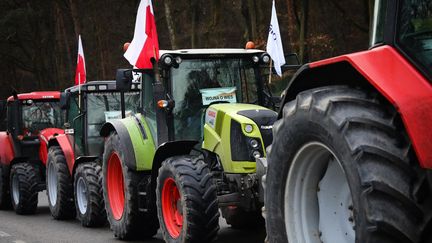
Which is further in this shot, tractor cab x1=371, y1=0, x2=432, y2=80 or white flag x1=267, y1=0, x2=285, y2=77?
white flag x1=267, y1=0, x2=285, y2=77

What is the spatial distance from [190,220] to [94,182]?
3857 millimetres

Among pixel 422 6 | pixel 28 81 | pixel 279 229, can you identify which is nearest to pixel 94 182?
pixel 279 229

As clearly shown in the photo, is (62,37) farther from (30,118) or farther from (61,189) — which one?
(61,189)

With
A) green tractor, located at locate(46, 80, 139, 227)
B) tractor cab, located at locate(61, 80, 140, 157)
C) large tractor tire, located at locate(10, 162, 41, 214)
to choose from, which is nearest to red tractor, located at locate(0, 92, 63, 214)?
large tractor tire, located at locate(10, 162, 41, 214)

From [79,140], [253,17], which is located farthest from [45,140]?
[253,17]

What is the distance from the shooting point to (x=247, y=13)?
86.3ft

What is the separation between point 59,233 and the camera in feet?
34.3

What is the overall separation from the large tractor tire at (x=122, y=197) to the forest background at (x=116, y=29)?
51.1ft

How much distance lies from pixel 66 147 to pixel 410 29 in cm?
922

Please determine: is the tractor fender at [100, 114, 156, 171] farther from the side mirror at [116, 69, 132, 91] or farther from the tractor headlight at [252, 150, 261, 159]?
the tractor headlight at [252, 150, 261, 159]

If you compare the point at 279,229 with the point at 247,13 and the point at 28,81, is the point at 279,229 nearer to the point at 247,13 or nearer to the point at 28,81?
the point at 247,13

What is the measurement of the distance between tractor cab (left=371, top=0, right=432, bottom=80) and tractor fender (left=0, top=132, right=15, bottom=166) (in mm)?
11594

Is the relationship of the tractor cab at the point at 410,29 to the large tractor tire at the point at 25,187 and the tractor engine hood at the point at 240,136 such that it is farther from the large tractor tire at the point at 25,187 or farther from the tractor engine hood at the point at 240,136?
the large tractor tire at the point at 25,187

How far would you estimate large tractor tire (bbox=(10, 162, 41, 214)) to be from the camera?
13.3 meters
